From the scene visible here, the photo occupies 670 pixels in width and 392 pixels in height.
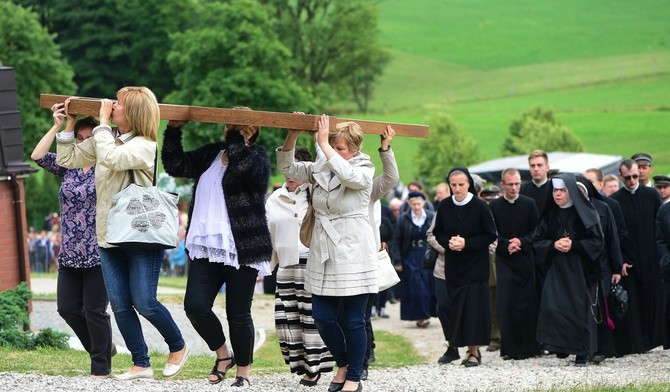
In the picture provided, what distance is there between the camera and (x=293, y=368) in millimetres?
10703

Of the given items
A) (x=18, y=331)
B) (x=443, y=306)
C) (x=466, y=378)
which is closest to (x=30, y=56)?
(x=18, y=331)

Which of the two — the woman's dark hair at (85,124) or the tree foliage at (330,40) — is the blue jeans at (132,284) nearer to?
the woman's dark hair at (85,124)

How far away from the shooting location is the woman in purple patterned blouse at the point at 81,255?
34.4 feet

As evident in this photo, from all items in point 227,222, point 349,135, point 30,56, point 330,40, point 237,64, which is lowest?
point 227,222

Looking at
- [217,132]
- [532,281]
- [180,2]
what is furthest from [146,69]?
[532,281]

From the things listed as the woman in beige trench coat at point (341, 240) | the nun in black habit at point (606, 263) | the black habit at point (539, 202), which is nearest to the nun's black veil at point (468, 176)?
the black habit at point (539, 202)

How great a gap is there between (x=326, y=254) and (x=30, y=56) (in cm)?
5275

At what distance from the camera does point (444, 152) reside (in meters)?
59.1

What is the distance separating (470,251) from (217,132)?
151 ft

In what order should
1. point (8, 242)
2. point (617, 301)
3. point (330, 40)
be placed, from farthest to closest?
point (330, 40)
point (8, 242)
point (617, 301)

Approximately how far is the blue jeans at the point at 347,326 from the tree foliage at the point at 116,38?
219 feet

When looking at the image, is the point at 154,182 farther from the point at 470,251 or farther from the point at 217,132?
the point at 217,132

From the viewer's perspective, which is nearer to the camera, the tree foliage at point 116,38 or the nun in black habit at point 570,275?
the nun in black habit at point 570,275

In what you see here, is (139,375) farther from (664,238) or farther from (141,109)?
(664,238)
